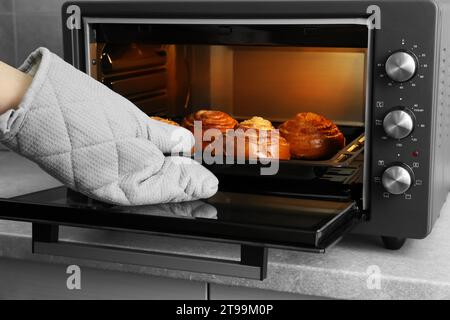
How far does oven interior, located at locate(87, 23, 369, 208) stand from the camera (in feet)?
3.70

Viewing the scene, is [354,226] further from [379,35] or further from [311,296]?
[379,35]

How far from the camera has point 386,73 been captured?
3.42ft

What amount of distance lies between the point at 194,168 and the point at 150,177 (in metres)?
0.08

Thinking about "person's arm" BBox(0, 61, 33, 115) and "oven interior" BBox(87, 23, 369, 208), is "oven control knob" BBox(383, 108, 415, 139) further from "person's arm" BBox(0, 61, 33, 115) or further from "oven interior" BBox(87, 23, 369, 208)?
"person's arm" BBox(0, 61, 33, 115)

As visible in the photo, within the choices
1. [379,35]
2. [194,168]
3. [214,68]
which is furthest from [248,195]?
[214,68]

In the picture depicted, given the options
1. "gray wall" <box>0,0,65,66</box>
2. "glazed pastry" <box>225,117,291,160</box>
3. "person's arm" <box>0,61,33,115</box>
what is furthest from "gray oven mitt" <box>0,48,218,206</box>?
"gray wall" <box>0,0,65,66</box>

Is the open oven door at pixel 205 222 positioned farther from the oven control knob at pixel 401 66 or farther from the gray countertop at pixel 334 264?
the oven control knob at pixel 401 66

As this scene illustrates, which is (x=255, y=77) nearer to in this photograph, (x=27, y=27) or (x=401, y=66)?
(x=401, y=66)

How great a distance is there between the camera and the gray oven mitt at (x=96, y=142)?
0.86m

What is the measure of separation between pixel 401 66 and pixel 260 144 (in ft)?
0.91

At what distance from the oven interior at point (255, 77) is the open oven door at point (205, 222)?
8 centimetres

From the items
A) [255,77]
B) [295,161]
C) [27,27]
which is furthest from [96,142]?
[27,27]

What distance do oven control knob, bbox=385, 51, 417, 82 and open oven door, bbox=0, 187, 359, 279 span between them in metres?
0.19

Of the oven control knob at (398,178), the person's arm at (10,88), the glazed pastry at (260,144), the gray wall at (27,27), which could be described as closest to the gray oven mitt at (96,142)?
the person's arm at (10,88)
